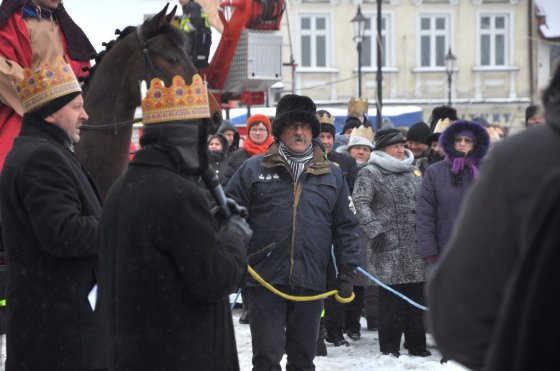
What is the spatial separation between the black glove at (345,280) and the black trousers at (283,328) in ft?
0.74

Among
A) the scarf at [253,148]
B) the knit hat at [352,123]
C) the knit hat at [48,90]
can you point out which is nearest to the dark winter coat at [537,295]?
the knit hat at [48,90]

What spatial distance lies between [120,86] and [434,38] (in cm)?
3282

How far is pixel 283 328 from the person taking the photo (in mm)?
6695

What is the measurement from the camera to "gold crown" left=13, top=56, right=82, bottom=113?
5.04m

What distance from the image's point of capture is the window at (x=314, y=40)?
37.5 metres

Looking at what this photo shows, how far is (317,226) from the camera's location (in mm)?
6832

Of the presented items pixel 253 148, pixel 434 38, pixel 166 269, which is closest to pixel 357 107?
pixel 253 148

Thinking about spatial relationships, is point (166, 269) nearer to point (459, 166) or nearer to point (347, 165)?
point (459, 166)

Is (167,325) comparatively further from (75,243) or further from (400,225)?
(400,225)

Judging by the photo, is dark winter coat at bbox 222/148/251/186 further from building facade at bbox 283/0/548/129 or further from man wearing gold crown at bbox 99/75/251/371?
building facade at bbox 283/0/548/129

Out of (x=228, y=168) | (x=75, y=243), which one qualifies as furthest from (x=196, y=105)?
(x=228, y=168)

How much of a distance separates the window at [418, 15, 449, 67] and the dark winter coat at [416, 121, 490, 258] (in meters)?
30.3

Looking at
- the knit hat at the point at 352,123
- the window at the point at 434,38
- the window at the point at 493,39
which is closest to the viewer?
the knit hat at the point at 352,123

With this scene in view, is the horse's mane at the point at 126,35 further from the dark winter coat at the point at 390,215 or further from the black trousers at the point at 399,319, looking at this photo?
the black trousers at the point at 399,319
